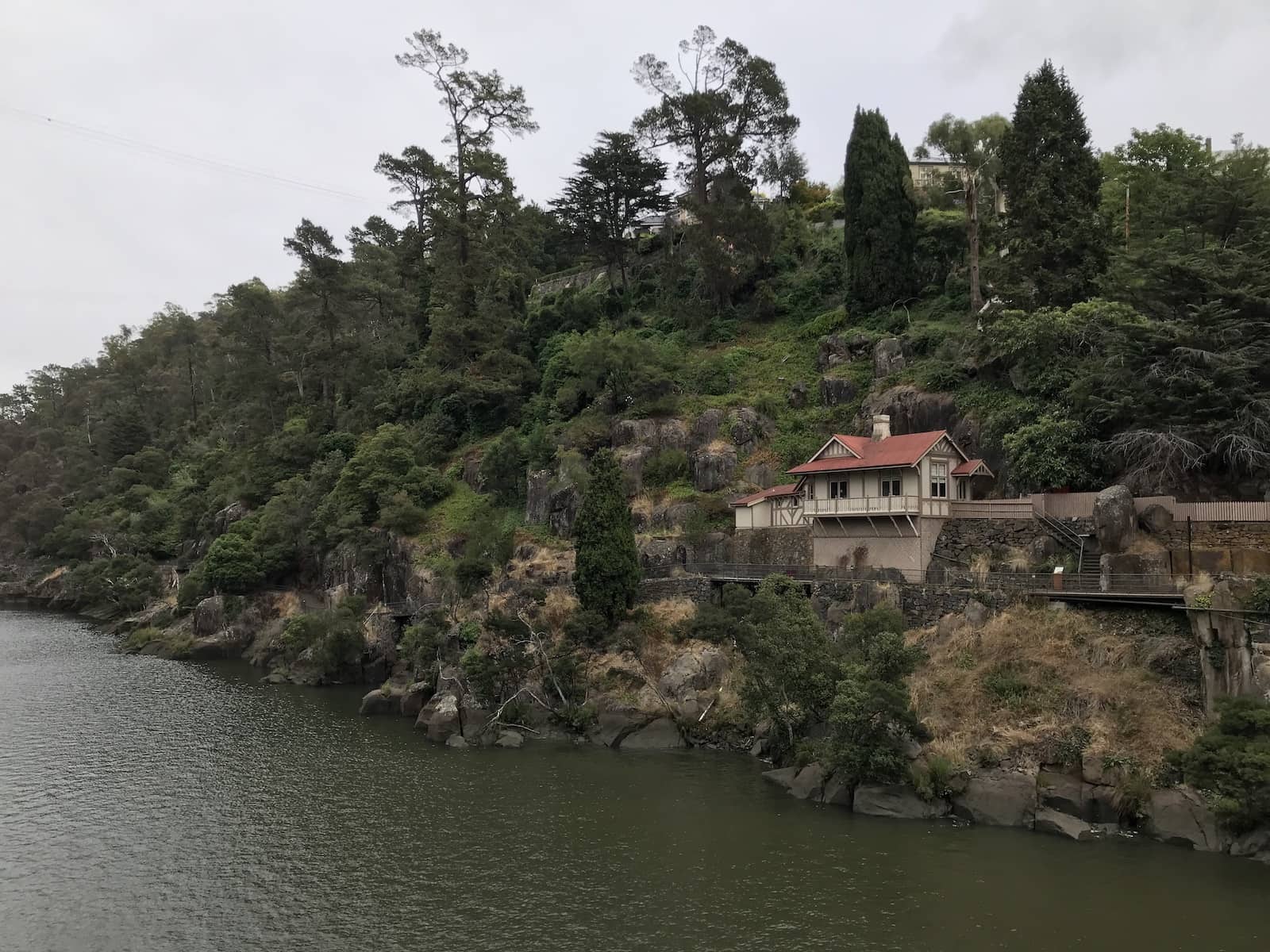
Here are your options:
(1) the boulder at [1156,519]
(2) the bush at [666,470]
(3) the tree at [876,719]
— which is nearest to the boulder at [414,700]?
(2) the bush at [666,470]

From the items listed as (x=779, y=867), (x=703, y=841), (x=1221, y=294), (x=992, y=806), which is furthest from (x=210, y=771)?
(x=1221, y=294)

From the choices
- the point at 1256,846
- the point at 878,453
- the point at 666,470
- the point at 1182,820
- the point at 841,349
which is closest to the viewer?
the point at 1256,846

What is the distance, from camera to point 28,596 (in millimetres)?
98562

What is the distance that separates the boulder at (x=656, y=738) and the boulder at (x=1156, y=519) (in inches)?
842

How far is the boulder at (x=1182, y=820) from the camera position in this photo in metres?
23.6

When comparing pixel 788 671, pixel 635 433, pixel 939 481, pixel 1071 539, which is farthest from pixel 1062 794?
pixel 635 433

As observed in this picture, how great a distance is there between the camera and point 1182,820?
24000 millimetres

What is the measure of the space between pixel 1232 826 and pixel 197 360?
12398 cm

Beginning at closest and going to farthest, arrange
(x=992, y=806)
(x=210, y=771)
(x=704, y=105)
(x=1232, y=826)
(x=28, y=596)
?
1. (x=1232, y=826)
2. (x=992, y=806)
3. (x=210, y=771)
4. (x=704, y=105)
5. (x=28, y=596)

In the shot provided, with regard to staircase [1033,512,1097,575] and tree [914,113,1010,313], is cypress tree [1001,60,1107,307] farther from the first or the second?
staircase [1033,512,1097,575]

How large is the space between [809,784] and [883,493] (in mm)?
15808

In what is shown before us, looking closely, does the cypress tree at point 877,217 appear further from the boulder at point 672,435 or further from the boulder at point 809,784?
the boulder at point 809,784

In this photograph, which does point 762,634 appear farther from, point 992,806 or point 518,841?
point 518,841

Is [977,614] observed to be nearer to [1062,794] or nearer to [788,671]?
[1062,794]
